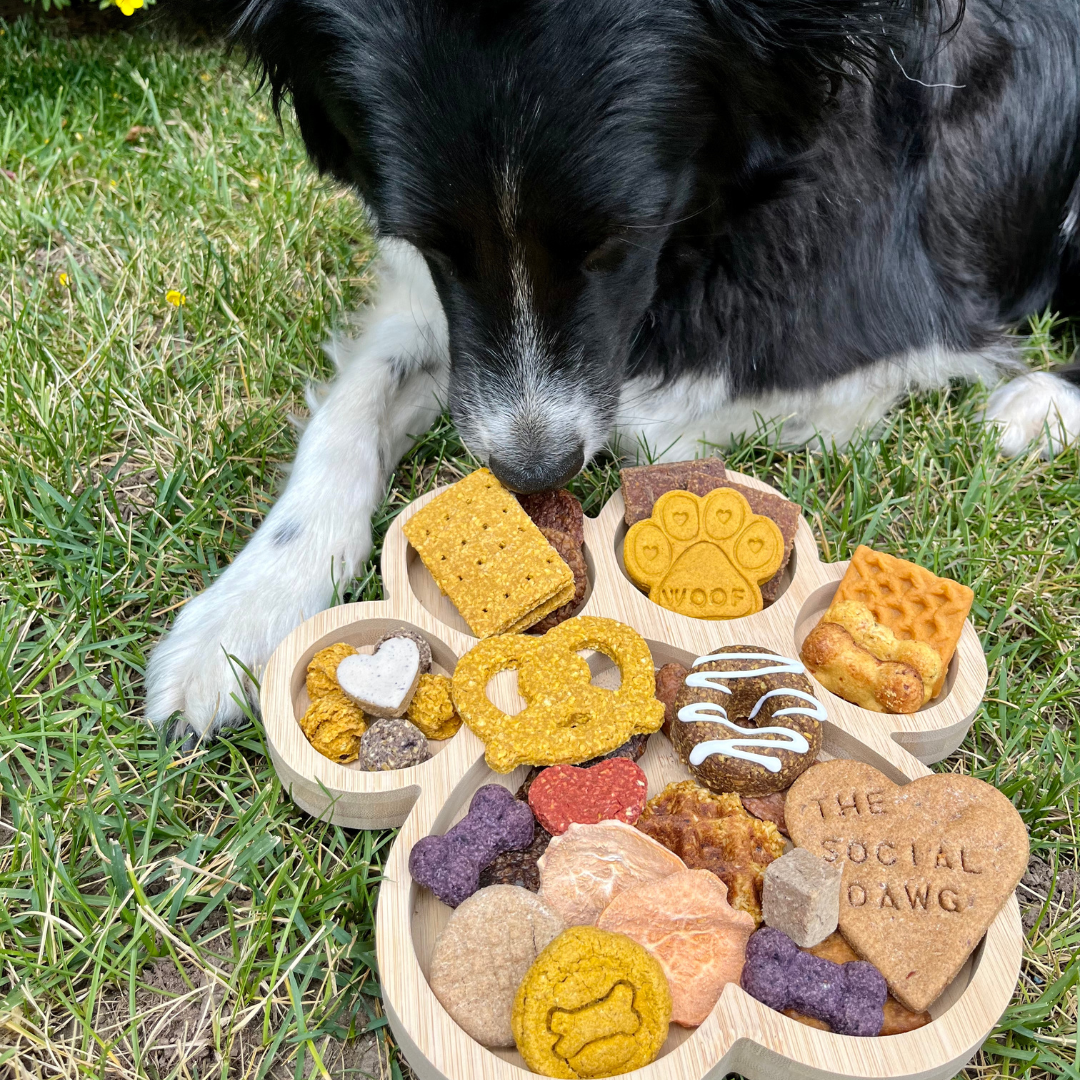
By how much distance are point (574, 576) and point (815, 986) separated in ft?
3.43

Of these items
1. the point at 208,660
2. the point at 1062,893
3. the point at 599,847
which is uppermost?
the point at 208,660

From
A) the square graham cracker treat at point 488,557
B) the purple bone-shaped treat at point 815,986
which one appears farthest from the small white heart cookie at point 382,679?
the purple bone-shaped treat at point 815,986

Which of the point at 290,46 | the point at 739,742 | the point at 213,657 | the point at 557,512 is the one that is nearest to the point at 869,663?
the point at 739,742

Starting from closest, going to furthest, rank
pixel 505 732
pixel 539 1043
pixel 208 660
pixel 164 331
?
pixel 539 1043, pixel 505 732, pixel 208 660, pixel 164 331

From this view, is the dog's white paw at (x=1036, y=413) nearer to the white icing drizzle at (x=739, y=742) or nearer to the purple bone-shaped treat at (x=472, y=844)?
the white icing drizzle at (x=739, y=742)

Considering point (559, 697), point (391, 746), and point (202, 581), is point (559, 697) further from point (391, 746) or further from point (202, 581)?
point (202, 581)

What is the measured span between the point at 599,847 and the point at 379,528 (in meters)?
1.22

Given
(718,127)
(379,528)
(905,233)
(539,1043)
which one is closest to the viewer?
(539,1043)

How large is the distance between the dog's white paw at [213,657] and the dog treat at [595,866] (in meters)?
0.83

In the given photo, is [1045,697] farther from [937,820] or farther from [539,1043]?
[539,1043]

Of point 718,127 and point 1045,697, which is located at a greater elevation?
point 718,127

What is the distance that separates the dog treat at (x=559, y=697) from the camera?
1964mm

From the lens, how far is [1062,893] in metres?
2.08

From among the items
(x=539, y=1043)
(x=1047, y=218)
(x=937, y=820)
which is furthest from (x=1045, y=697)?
(x=1047, y=218)
